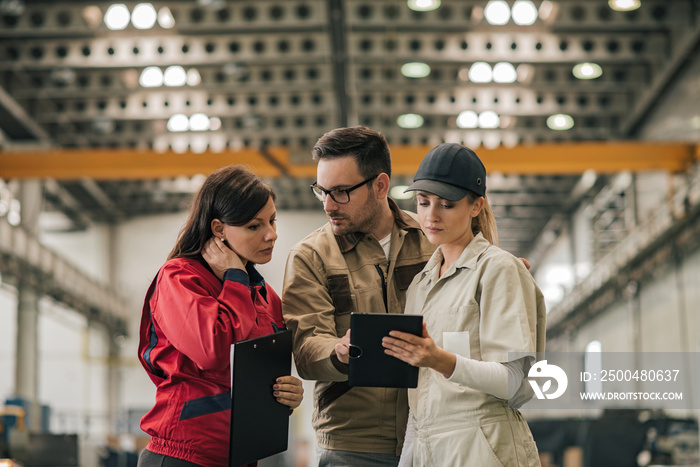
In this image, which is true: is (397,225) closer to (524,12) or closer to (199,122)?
(524,12)

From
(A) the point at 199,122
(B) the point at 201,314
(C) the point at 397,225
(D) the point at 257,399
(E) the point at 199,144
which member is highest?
(A) the point at 199,122

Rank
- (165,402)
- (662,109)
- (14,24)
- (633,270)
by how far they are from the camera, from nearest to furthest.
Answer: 1. (165,402)
2. (14,24)
3. (662,109)
4. (633,270)

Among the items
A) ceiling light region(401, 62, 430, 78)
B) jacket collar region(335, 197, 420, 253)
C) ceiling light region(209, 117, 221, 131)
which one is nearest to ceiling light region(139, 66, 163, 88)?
ceiling light region(209, 117, 221, 131)

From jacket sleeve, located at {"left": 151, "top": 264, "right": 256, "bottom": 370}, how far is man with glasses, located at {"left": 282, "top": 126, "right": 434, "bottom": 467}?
28cm

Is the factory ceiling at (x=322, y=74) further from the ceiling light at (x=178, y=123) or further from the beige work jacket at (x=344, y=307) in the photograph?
the beige work jacket at (x=344, y=307)

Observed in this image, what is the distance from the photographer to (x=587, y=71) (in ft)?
32.4

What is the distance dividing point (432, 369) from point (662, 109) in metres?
9.39

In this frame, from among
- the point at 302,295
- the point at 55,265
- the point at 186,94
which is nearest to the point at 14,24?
the point at 186,94

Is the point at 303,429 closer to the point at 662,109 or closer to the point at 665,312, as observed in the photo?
the point at 665,312

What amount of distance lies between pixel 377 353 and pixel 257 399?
378mm

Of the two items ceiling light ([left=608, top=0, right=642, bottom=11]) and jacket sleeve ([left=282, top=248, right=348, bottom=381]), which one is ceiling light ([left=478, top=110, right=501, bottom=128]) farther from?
jacket sleeve ([left=282, top=248, right=348, bottom=381])

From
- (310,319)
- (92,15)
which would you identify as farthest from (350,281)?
Answer: (92,15)

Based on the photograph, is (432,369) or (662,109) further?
(662,109)

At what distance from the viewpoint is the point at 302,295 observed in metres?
2.38
